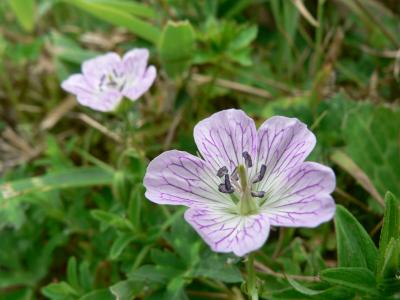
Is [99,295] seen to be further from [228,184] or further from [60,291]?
[228,184]

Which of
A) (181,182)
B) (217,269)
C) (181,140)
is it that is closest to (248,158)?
(181,182)

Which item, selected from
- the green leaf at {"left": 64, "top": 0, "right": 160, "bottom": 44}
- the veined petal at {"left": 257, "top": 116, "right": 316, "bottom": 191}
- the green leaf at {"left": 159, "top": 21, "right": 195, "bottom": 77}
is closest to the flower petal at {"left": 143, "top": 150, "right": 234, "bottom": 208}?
the veined petal at {"left": 257, "top": 116, "right": 316, "bottom": 191}

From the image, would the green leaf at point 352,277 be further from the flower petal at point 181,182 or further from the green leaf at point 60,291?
the green leaf at point 60,291

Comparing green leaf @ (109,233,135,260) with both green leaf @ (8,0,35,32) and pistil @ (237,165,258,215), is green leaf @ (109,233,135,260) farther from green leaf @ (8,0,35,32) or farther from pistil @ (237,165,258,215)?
green leaf @ (8,0,35,32)

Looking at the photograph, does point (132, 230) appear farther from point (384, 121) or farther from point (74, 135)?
point (74, 135)

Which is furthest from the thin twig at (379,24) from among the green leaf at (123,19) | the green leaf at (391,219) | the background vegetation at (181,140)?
the green leaf at (391,219)

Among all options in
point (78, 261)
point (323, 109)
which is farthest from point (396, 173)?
point (78, 261)
